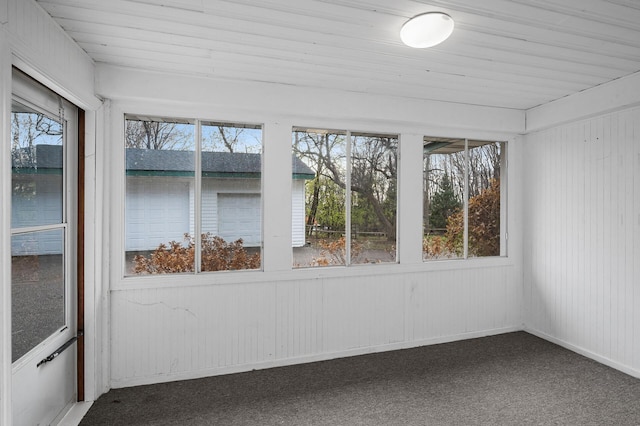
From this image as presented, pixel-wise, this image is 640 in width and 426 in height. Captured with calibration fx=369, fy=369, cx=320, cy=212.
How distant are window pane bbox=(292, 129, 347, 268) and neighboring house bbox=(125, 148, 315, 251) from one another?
0.24ft

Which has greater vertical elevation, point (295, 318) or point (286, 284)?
point (286, 284)

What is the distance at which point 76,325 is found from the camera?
2.73 meters

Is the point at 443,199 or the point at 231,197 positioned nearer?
the point at 231,197

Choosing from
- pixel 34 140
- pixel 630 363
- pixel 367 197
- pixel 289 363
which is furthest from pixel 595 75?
pixel 34 140

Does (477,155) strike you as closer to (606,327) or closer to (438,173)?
(438,173)

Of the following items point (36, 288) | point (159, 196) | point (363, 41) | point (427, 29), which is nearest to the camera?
point (427, 29)

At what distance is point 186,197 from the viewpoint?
3197mm

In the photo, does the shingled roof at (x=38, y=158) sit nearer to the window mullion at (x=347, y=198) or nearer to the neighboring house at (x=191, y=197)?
the neighboring house at (x=191, y=197)

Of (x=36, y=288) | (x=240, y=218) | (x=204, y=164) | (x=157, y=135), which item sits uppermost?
A: (x=157, y=135)

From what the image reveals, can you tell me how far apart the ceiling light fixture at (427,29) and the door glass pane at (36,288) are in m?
2.52

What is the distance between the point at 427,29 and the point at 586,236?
2764mm

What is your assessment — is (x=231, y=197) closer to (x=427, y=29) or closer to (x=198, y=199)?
(x=198, y=199)

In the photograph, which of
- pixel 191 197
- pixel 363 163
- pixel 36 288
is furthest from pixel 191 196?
pixel 363 163

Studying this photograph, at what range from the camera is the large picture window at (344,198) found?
139 inches
